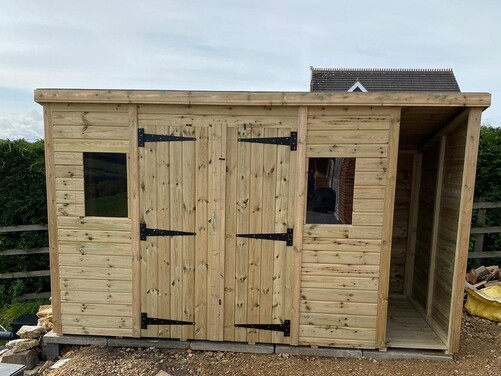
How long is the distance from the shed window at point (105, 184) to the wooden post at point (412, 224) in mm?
3645

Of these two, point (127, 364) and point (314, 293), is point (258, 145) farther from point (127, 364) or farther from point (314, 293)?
point (127, 364)

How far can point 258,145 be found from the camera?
10.4 ft

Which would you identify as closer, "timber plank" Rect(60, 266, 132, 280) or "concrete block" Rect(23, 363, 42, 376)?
"concrete block" Rect(23, 363, 42, 376)

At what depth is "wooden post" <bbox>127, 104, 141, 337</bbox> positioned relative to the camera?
3207 millimetres

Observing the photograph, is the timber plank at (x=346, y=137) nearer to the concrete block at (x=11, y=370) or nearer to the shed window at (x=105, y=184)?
the shed window at (x=105, y=184)

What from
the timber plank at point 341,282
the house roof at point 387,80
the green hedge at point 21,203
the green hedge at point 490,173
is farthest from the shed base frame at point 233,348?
the house roof at point 387,80

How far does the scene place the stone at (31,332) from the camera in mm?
3531

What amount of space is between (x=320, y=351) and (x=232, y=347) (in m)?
0.87

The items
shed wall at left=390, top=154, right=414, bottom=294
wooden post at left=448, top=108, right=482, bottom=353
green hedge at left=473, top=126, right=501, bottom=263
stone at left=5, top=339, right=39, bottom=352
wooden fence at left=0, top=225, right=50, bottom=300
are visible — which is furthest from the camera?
wooden fence at left=0, top=225, right=50, bottom=300

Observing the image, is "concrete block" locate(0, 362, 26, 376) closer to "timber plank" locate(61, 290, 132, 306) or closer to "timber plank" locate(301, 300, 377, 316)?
"timber plank" locate(61, 290, 132, 306)

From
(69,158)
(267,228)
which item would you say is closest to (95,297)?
(69,158)

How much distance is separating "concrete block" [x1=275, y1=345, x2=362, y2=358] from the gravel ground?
0.04m

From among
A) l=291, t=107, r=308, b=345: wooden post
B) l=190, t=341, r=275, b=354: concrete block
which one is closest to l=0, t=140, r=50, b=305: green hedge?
l=190, t=341, r=275, b=354: concrete block

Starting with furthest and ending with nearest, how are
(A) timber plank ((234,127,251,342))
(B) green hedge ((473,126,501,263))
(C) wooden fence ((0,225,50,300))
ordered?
(C) wooden fence ((0,225,50,300))
(B) green hedge ((473,126,501,263))
(A) timber plank ((234,127,251,342))
